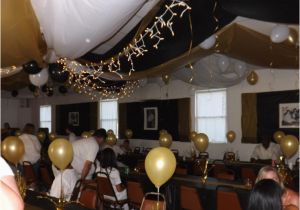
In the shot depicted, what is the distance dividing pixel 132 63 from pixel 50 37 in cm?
141

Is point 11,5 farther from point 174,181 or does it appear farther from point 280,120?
point 280,120

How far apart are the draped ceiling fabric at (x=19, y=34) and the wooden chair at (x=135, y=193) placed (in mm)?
1813

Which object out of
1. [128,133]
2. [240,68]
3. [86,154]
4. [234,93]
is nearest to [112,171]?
[86,154]

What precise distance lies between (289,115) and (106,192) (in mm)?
4753

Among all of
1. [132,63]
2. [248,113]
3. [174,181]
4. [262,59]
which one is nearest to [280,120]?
[248,113]

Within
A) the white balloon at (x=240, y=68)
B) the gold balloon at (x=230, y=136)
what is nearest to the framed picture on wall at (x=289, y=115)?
the gold balloon at (x=230, y=136)

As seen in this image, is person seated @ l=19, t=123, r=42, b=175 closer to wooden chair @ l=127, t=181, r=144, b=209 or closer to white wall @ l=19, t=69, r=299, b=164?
wooden chair @ l=127, t=181, r=144, b=209

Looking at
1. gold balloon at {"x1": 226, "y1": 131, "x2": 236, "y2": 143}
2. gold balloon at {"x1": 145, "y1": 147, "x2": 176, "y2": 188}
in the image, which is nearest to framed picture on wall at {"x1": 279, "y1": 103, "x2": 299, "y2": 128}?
gold balloon at {"x1": 226, "y1": 131, "x2": 236, "y2": 143}

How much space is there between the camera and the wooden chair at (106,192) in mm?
4445

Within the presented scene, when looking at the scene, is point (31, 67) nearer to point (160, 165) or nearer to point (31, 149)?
point (31, 149)

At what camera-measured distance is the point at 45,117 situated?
15.2 m

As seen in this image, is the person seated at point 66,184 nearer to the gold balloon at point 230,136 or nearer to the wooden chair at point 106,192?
the wooden chair at point 106,192

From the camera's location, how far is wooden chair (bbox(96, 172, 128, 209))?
445 centimetres

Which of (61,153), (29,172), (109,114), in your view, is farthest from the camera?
(109,114)
